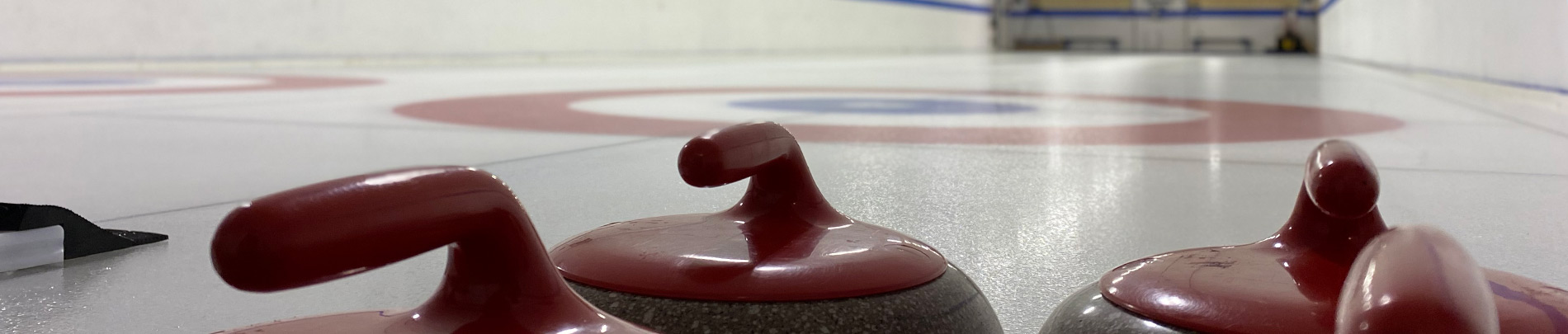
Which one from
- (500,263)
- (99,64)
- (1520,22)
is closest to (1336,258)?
(500,263)

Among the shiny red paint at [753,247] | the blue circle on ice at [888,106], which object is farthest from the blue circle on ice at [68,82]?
the shiny red paint at [753,247]

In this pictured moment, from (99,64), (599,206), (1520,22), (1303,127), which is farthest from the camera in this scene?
(99,64)

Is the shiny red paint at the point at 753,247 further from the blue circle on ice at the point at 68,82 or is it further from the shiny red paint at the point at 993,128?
the blue circle on ice at the point at 68,82

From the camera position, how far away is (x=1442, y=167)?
1789 millimetres

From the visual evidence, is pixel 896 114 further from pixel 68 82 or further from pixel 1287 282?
pixel 68 82

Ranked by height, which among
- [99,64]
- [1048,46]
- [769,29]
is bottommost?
[1048,46]

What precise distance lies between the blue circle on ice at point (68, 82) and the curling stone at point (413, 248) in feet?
15.8

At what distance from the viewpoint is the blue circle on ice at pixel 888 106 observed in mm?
3303

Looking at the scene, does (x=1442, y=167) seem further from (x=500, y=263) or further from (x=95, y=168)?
(x=95, y=168)

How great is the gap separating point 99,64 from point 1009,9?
630 inches

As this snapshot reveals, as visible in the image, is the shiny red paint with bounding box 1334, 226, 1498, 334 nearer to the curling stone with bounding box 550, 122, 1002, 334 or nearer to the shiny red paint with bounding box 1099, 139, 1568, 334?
the shiny red paint with bounding box 1099, 139, 1568, 334

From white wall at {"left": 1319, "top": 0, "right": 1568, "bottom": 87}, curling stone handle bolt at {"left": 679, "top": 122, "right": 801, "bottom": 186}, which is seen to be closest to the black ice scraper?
curling stone handle bolt at {"left": 679, "top": 122, "right": 801, "bottom": 186}

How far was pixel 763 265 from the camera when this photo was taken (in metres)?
0.57

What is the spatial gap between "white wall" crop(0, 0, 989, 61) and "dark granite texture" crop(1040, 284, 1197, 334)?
20.7ft
